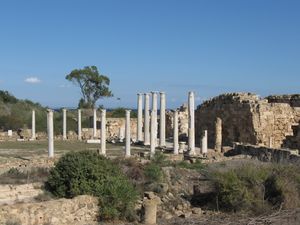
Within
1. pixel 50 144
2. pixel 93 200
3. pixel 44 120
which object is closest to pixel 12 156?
pixel 50 144

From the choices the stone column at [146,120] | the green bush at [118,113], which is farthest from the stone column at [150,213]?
the green bush at [118,113]

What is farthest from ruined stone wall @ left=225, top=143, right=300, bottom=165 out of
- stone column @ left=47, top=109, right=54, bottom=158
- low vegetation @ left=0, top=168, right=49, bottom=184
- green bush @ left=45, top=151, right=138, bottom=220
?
stone column @ left=47, top=109, right=54, bottom=158

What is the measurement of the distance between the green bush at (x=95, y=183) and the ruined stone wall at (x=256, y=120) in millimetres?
17388

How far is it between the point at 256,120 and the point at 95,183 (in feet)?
61.9

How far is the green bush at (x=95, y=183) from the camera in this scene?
14391 millimetres

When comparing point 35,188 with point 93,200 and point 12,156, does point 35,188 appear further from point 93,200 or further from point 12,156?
point 12,156

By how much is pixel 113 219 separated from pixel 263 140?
767 inches

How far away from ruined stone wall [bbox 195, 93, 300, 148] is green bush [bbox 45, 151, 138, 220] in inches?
685

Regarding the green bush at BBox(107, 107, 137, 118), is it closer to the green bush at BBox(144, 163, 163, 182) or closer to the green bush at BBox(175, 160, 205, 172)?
the green bush at BBox(175, 160, 205, 172)

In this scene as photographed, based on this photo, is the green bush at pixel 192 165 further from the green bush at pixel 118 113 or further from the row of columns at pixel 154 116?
the green bush at pixel 118 113

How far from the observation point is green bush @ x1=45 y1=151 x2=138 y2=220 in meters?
14.4

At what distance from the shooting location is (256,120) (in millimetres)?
31906

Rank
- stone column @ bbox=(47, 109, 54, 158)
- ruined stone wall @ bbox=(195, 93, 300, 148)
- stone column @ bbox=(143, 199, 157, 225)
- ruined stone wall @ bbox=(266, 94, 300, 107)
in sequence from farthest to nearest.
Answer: ruined stone wall @ bbox=(266, 94, 300, 107) < ruined stone wall @ bbox=(195, 93, 300, 148) < stone column @ bbox=(47, 109, 54, 158) < stone column @ bbox=(143, 199, 157, 225)

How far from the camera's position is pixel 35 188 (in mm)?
15695
